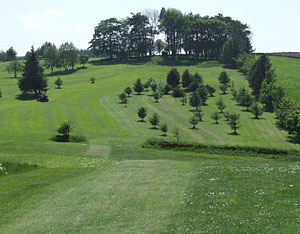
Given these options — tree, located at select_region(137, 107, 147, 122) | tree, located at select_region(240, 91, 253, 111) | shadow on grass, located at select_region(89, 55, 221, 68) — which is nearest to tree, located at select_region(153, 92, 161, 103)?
tree, located at select_region(240, 91, 253, 111)

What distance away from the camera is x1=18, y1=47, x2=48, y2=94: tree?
370 ft

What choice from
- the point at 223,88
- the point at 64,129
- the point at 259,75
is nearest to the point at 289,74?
the point at 259,75

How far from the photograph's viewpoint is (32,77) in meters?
113

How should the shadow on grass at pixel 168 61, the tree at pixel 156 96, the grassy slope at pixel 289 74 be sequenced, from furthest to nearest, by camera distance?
the shadow on grass at pixel 168 61 → the grassy slope at pixel 289 74 → the tree at pixel 156 96

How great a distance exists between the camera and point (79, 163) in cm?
3675

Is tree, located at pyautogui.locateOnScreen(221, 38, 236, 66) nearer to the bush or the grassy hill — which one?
the bush

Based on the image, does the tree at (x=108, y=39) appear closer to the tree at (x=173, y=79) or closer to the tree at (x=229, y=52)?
the tree at (x=229, y=52)

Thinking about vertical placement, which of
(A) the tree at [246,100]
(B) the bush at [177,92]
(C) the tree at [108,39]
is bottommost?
(A) the tree at [246,100]

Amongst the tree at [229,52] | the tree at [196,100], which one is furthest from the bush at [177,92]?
the tree at [229,52]

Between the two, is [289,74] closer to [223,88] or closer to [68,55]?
[223,88]

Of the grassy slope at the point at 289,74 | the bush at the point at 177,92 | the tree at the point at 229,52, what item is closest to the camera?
the grassy slope at the point at 289,74

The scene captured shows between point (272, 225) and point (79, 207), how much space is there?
32.7ft

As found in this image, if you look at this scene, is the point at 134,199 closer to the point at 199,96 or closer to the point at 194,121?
the point at 194,121

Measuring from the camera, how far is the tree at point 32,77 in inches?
4441
